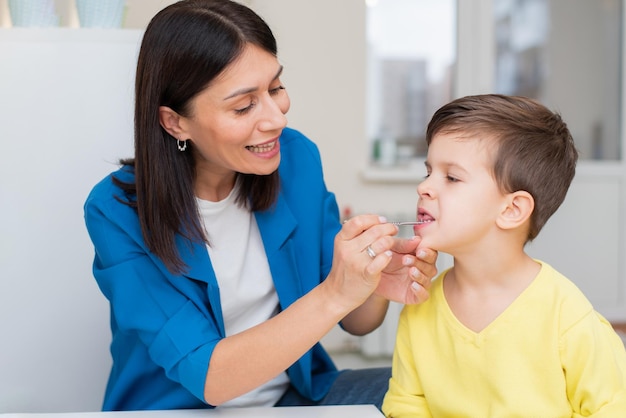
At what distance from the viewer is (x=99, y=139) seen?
5.28ft

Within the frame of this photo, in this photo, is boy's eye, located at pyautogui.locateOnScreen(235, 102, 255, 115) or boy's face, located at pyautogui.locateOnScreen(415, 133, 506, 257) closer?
boy's face, located at pyautogui.locateOnScreen(415, 133, 506, 257)

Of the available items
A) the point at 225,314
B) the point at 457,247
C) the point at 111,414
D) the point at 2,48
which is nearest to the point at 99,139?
the point at 2,48

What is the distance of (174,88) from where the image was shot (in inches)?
49.9

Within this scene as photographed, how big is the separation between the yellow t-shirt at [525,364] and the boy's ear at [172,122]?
1.83 ft

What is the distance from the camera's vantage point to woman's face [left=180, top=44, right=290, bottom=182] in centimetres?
123

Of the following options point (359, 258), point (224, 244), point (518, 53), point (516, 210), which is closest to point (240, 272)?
point (224, 244)

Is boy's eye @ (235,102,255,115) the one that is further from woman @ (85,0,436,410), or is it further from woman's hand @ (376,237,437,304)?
woman's hand @ (376,237,437,304)

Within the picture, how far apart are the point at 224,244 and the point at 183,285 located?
17 centimetres

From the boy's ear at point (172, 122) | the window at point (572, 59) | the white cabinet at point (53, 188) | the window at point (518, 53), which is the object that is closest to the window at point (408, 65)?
the window at point (518, 53)

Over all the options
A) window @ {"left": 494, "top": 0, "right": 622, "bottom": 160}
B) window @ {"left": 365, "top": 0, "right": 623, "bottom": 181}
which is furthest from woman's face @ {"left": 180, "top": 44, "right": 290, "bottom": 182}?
window @ {"left": 494, "top": 0, "right": 622, "bottom": 160}

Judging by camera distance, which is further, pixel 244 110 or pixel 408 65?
pixel 408 65

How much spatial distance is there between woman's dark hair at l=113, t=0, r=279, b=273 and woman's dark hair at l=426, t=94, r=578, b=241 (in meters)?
0.38

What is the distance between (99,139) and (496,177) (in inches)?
35.6

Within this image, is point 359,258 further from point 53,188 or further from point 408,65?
point 408,65
